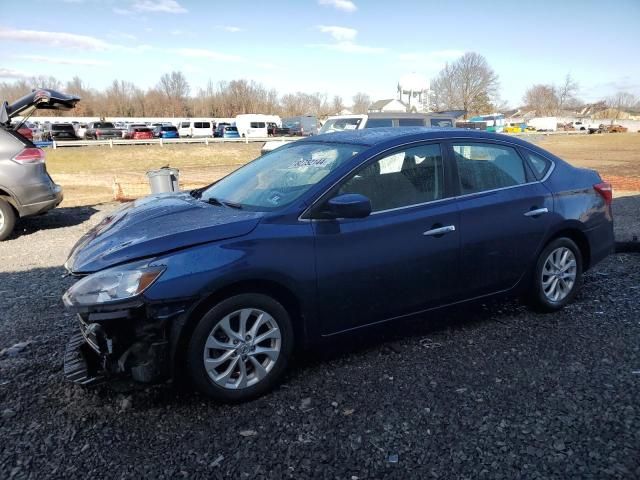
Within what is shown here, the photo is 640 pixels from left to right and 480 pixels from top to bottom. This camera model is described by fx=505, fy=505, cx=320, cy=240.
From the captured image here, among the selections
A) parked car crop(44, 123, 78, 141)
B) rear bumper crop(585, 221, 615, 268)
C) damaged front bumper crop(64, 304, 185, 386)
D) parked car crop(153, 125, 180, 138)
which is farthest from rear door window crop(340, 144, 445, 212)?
parked car crop(153, 125, 180, 138)

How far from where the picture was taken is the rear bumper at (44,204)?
7.98m

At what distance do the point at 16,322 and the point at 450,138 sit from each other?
13.2 ft

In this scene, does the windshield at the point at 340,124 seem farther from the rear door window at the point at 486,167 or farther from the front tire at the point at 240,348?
the front tire at the point at 240,348

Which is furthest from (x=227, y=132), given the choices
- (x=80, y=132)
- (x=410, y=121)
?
(x=410, y=121)

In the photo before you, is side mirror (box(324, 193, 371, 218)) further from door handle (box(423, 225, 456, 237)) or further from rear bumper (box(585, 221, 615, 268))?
rear bumper (box(585, 221, 615, 268))

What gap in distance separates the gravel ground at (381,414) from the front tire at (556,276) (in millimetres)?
198

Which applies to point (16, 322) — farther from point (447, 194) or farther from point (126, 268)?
point (447, 194)

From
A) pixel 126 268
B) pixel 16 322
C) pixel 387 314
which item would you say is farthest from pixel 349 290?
pixel 16 322

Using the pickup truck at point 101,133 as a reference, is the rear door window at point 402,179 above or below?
below

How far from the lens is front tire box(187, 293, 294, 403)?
116 inches

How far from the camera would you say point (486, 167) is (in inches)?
162

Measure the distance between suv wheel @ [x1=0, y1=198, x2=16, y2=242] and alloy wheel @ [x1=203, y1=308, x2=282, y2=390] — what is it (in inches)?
256

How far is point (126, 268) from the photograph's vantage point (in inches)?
113

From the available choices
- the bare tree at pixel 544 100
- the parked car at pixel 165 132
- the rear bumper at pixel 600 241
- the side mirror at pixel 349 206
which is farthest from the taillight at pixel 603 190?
the bare tree at pixel 544 100
